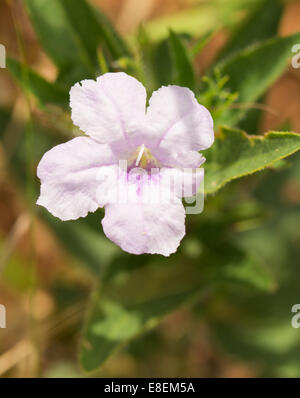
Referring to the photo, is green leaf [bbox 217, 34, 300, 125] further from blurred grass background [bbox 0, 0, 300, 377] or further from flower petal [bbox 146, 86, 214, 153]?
flower petal [bbox 146, 86, 214, 153]

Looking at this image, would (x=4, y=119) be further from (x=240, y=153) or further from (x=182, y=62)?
(x=240, y=153)

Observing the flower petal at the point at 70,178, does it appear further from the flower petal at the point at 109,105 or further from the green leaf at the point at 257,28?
the green leaf at the point at 257,28

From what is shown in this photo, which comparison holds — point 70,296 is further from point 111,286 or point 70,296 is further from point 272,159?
point 272,159

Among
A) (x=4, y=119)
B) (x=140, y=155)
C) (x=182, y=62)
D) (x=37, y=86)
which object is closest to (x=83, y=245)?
(x=4, y=119)

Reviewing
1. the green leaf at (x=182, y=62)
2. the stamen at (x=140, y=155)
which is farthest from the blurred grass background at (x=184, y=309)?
the stamen at (x=140, y=155)

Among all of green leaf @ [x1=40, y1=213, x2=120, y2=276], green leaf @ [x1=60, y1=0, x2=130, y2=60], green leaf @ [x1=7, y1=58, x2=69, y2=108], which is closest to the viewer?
green leaf @ [x1=7, y1=58, x2=69, y2=108]

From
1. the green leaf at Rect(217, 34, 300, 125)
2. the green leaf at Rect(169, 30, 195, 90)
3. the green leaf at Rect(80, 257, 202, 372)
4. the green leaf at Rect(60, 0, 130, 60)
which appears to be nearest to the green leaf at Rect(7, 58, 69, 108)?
the green leaf at Rect(60, 0, 130, 60)
